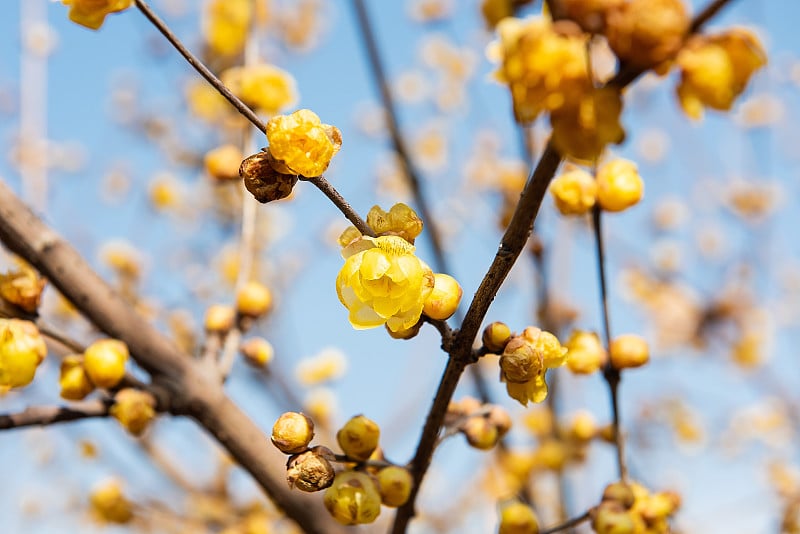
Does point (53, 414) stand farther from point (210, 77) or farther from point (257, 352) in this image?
point (210, 77)

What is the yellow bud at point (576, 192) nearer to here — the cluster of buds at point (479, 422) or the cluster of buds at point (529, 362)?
the cluster of buds at point (529, 362)

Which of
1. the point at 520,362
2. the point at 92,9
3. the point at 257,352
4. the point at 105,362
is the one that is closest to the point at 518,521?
the point at 520,362

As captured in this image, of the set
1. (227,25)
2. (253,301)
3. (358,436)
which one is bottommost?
(358,436)

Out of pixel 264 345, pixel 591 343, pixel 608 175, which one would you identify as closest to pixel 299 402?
pixel 264 345

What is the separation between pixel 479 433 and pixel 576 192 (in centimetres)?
54

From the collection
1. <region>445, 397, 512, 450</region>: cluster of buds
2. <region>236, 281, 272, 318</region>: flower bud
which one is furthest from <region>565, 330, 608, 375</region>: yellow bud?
<region>236, 281, 272, 318</region>: flower bud

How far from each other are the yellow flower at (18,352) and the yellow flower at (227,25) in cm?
251

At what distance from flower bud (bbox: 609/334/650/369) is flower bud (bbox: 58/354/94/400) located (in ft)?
3.71

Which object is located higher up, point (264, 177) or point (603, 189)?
point (603, 189)

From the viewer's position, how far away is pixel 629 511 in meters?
1.39

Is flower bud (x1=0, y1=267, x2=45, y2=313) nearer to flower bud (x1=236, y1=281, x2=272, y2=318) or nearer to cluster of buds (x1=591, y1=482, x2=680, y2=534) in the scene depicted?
flower bud (x1=236, y1=281, x2=272, y2=318)

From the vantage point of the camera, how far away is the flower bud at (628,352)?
1.49m

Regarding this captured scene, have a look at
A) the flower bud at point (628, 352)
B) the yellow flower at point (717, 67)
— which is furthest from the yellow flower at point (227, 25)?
A: the yellow flower at point (717, 67)

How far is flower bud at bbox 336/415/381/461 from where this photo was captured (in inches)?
47.9
